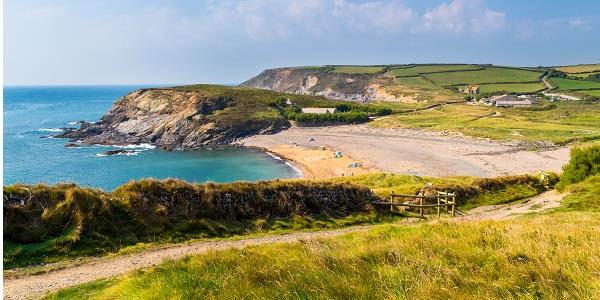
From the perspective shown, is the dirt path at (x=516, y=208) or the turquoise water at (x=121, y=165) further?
the turquoise water at (x=121, y=165)

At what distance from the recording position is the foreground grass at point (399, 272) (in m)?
6.71

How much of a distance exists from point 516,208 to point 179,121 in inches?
4300

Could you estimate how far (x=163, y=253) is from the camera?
1656 centimetres

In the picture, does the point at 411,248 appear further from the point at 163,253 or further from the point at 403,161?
the point at 403,161

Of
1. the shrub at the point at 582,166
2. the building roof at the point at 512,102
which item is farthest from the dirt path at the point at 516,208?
the building roof at the point at 512,102

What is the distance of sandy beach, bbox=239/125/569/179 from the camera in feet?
249

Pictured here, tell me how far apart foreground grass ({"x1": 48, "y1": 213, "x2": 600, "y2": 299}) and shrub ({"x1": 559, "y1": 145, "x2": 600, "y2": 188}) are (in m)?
30.7

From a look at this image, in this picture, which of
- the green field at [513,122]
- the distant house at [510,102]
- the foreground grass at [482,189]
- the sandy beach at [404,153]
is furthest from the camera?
the distant house at [510,102]

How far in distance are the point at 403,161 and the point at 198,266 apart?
77.9 meters

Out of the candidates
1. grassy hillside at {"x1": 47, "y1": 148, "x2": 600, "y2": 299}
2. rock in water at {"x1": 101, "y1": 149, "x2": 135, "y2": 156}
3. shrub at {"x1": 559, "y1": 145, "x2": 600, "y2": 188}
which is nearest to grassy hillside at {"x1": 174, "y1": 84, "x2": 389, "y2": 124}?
rock in water at {"x1": 101, "y1": 149, "x2": 135, "y2": 156}

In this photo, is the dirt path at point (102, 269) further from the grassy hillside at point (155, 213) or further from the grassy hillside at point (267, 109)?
the grassy hillside at point (267, 109)

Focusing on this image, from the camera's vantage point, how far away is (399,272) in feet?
25.7

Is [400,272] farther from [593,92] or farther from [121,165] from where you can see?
[593,92]

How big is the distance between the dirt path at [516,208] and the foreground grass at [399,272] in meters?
18.0
